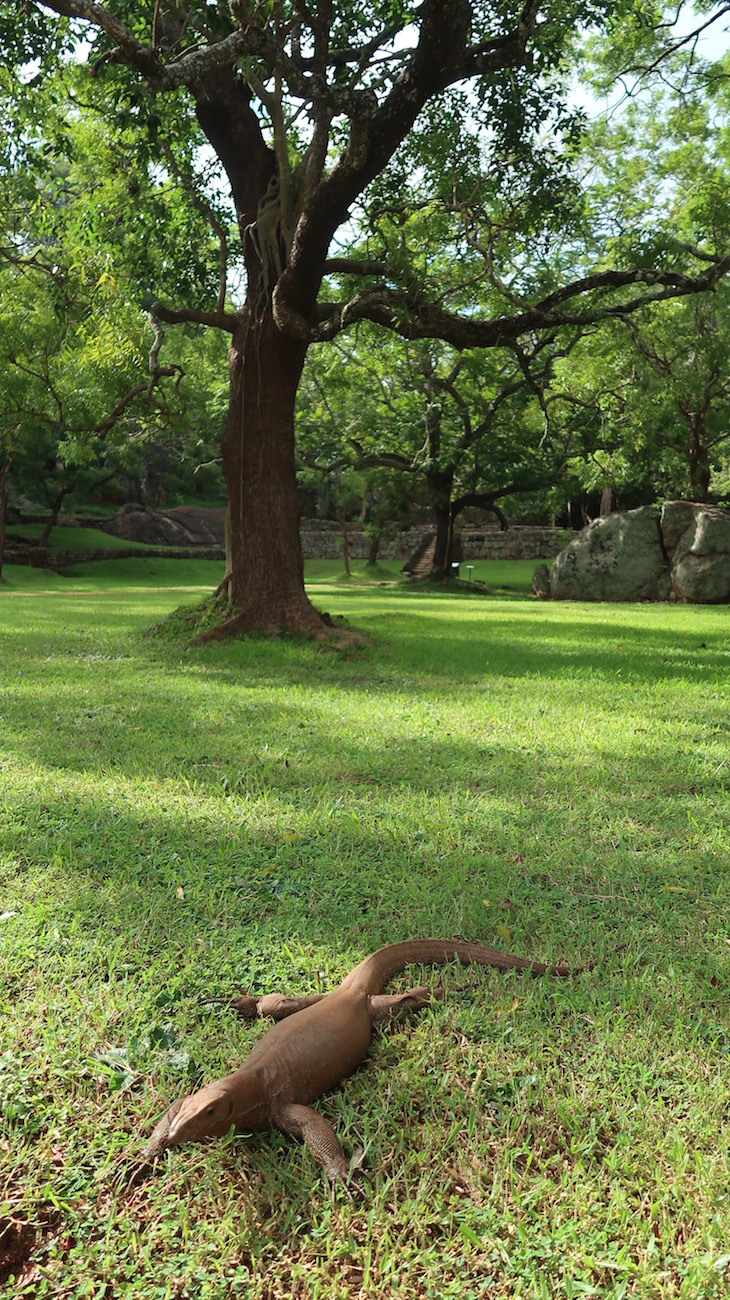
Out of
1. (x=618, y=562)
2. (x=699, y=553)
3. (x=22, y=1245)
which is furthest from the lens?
(x=618, y=562)

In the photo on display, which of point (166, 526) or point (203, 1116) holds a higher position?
point (166, 526)

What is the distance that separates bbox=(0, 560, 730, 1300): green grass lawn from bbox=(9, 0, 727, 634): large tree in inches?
159

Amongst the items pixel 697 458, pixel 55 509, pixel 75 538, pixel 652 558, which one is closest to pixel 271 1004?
pixel 652 558

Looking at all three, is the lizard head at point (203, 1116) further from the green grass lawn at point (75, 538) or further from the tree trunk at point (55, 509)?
the green grass lawn at point (75, 538)

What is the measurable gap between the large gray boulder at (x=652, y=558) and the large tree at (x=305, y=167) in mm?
8759

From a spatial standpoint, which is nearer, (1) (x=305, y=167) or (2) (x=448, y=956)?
(2) (x=448, y=956)

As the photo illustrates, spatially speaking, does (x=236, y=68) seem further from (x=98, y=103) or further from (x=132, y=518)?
(x=132, y=518)

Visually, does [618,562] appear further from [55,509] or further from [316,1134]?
[55,509]

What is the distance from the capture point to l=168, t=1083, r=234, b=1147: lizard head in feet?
5.27

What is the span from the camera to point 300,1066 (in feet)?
5.85

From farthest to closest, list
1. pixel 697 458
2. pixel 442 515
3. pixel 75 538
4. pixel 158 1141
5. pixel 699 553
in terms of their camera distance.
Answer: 1. pixel 75 538
2. pixel 442 515
3. pixel 697 458
4. pixel 699 553
5. pixel 158 1141

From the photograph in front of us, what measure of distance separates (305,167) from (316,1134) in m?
8.66

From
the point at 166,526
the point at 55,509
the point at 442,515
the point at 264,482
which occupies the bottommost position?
the point at 264,482

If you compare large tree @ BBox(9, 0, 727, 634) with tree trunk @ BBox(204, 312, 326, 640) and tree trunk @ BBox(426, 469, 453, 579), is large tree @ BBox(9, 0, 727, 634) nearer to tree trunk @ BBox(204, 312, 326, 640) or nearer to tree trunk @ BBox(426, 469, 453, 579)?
tree trunk @ BBox(204, 312, 326, 640)
